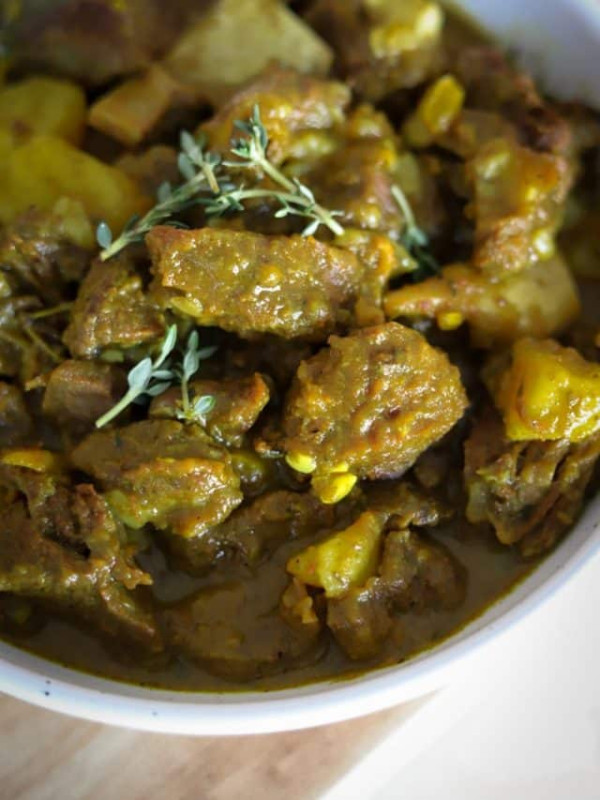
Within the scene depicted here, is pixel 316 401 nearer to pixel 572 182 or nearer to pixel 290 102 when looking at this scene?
pixel 290 102

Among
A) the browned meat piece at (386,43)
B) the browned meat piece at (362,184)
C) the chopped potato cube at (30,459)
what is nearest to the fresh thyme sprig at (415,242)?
the browned meat piece at (362,184)

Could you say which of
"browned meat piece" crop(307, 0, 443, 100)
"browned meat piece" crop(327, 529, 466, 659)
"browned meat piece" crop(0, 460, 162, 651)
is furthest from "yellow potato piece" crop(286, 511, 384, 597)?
"browned meat piece" crop(307, 0, 443, 100)

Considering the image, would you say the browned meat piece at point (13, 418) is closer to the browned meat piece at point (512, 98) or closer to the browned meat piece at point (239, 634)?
the browned meat piece at point (239, 634)

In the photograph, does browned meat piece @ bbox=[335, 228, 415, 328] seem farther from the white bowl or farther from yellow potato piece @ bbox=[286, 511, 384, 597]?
the white bowl

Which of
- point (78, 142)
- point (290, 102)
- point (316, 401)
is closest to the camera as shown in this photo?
point (316, 401)

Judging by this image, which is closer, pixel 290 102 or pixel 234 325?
pixel 234 325

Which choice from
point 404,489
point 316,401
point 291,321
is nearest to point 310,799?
point 404,489
